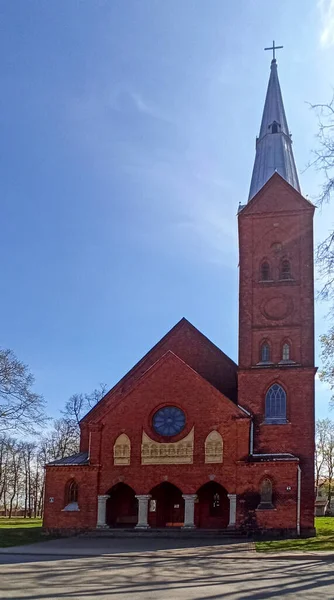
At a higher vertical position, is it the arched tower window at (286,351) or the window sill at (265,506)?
the arched tower window at (286,351)

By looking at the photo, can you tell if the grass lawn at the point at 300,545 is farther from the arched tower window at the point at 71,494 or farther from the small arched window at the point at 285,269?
the small arched window at the point at 285,269

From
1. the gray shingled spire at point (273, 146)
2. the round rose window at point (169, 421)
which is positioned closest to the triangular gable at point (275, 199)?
the gray shingled spire at point (273, 146)

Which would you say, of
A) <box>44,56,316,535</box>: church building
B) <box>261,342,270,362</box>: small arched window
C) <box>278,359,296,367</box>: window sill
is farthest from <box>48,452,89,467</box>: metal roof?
<box>278,359,296,367</box>: window sill

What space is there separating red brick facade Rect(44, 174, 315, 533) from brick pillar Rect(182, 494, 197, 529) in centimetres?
13

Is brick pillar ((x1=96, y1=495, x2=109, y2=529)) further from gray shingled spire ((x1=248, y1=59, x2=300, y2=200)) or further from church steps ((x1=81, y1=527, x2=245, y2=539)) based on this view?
gray shingled spire ((x1=248, y1=59, x2=300, y2=200))

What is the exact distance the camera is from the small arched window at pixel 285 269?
36312mm

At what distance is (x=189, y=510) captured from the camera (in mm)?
32062

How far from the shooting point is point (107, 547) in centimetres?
2630

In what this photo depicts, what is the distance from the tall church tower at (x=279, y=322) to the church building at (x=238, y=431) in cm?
5

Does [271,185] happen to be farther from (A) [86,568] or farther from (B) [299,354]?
(A) [86,568]

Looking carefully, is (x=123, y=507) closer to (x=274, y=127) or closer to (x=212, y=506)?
(x=212, y=506)

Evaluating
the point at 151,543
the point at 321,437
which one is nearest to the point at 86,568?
the point at 151,543

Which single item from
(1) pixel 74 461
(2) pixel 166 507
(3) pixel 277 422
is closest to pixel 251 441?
(3) pixel 277 422

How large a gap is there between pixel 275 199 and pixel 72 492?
62.0ft
